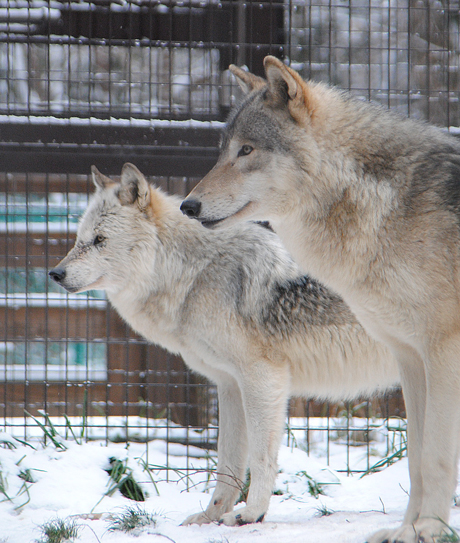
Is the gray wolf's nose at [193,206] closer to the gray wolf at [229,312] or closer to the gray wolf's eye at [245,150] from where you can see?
the gray wolf's eye at [245,150]

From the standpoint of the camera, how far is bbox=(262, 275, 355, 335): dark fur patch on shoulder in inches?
134

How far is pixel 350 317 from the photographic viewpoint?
11.4 ft

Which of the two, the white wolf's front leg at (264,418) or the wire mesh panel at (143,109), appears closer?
the white wolf's front leg at (264,418)

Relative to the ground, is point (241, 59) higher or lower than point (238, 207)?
higher

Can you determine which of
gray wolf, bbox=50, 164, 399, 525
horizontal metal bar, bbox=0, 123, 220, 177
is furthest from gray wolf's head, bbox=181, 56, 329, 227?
horizontal metal bar, bbox=0, 123, 220, 177

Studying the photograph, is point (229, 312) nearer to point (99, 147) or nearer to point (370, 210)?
point (370, 210)

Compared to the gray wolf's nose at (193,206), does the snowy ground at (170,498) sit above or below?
below

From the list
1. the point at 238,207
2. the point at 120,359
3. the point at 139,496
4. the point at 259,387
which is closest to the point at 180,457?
the point at 139,496

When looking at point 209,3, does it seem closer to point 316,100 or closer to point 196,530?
point 316,100

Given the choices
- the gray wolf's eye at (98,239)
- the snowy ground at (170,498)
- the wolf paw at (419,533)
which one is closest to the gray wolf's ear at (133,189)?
the gray wolf's eye at (98,239)

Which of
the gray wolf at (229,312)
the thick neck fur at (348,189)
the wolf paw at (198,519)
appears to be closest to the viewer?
the thick neck fur at (348,189)

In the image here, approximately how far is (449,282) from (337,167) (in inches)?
26.6

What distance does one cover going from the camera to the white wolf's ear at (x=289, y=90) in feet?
7.74

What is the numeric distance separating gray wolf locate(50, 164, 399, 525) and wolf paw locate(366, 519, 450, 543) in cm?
111
